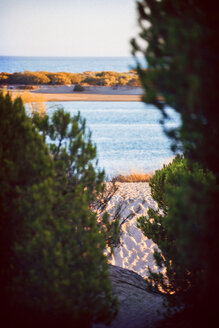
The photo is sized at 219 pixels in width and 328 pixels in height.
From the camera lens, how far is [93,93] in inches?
1309

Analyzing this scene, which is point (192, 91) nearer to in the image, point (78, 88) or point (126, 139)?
point (126, 139)

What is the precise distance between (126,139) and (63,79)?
1776cm

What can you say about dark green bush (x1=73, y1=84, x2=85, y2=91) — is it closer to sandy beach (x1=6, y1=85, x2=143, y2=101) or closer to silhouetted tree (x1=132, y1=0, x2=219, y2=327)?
sandy beach (x1=6, y1=85, x2=143, y2=101)

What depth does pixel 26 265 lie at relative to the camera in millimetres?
2654

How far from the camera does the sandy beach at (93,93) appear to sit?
3072 cm

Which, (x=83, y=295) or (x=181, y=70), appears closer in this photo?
(x=181, y=70)

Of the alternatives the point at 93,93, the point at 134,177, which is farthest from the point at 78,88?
the point at 134,177

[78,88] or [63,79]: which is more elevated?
[63,79]

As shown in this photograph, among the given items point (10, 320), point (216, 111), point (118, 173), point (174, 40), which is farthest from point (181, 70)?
point (118, 173)

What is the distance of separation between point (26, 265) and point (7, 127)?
1148mm

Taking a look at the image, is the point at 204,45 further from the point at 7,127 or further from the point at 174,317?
the point at 174,317

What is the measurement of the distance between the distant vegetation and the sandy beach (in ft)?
2.35

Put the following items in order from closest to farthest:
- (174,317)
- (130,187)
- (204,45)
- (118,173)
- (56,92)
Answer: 1. (204,45)
2. (174,317)
3. (130,187)
4. (118,173)
5. (56,92)

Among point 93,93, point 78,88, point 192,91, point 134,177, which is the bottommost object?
point 134,177
